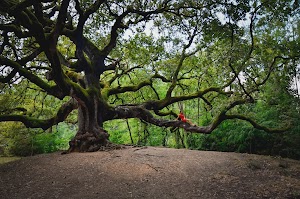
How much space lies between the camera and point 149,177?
727cm

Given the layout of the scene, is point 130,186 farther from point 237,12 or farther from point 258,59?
point 258,59

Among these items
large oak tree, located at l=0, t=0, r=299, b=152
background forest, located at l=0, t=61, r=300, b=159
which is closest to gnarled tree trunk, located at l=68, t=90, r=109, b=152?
large oak tree, located at l=0, t=0, r=299, b=152

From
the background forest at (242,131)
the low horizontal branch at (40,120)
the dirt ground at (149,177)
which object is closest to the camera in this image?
the dirt ground at (149,177)

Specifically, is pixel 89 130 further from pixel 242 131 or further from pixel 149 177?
pixel 242 131

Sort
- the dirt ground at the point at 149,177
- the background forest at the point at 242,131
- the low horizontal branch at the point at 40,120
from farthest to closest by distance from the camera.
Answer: the background forest at the point at 242,131
the low horizontal branch at the point at 40,120
the dirt ground at the point at 149,177

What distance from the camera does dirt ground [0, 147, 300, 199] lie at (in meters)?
6.16

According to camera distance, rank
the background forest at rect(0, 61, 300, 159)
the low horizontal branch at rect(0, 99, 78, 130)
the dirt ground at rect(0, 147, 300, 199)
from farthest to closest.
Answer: the background forest at rect(0, 61, 300, 159) → the low horizontal branch at rect(0, 99, 78, 130) → the dirt ground at rect(0, 147, 300, 199)

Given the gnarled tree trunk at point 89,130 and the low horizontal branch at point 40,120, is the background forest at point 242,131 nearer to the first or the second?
the low horizontal branch at point 40,120

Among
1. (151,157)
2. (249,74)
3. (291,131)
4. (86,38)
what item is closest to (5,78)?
(86,38)

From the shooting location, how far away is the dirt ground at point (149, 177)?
616cm

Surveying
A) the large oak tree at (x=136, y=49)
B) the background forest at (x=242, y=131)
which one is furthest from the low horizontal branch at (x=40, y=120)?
the background forest at (x=242, y=131)

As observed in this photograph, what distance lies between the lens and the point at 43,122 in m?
11.2

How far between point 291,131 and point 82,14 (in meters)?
9.05

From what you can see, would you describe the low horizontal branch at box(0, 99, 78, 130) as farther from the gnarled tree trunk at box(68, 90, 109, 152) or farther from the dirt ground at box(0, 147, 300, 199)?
the dirt ground at box(0, 147, 300, 199)
